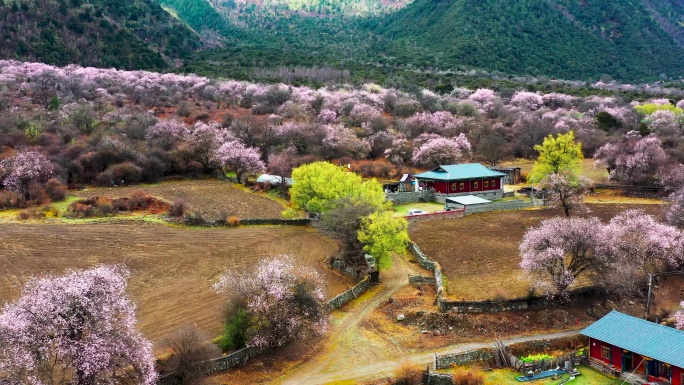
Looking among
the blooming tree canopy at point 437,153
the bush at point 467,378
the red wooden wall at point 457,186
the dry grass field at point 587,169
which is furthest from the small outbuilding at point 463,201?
the bush at point 467,378

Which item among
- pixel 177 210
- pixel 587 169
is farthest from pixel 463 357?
pixel 587 169

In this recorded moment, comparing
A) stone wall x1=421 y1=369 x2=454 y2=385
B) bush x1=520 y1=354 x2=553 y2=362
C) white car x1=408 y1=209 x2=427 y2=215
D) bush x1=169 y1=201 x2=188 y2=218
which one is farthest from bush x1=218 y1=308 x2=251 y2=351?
white car x1=408 y1=209 x2=427 y2=215

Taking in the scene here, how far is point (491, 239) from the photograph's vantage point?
144 ft

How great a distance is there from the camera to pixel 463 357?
25750 millimetres

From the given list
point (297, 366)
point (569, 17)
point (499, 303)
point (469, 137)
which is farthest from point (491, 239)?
point (569, 17)

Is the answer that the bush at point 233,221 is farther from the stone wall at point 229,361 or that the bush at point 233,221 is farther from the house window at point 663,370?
the house window at point 663,370

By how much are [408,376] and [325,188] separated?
2234 centimetres

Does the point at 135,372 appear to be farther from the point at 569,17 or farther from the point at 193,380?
the point at 569,17

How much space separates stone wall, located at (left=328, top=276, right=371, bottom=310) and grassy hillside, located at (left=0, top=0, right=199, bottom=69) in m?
105

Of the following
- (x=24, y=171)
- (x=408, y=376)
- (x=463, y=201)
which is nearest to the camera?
(x=408, y=376)

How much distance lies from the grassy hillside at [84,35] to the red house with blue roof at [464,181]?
9119 cm

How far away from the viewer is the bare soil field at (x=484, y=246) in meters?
34.1

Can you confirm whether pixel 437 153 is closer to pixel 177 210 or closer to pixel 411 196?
pixel 411 196

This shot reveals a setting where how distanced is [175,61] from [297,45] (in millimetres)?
46268
